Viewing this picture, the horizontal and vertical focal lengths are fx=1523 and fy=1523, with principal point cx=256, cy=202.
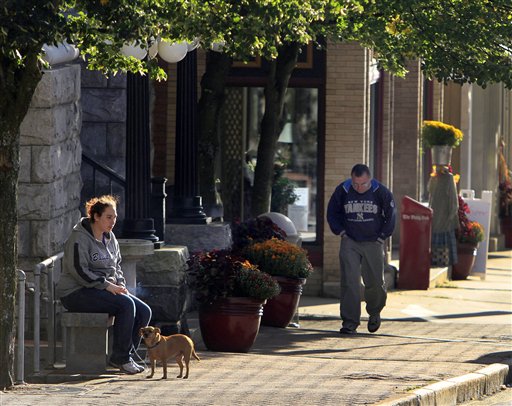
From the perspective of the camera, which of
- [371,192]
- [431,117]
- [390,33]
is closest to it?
[371,192]

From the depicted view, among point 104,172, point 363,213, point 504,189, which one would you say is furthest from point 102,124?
point 504,189

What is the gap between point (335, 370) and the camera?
12.0 meters

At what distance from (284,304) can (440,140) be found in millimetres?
9028

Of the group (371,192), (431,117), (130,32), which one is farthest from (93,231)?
(431,117)

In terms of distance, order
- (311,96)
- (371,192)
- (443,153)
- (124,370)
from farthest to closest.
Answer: (443,153), (311,96), (371,192), (124,370)

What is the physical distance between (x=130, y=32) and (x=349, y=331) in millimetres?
6159

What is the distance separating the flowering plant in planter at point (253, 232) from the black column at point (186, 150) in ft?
1.59

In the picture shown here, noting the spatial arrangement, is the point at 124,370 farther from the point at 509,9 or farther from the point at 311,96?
the point at 311,96

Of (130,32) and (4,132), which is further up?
(130,32)

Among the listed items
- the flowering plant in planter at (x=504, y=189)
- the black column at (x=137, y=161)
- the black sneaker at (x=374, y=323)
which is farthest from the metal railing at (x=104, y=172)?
the flowering plant in planter at (x=504, y=189)

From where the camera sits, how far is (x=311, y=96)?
67.4 feet

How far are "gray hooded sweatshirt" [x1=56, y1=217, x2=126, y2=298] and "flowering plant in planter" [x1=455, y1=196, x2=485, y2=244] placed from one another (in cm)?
1213

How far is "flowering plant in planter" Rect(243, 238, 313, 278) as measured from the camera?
14688 mm

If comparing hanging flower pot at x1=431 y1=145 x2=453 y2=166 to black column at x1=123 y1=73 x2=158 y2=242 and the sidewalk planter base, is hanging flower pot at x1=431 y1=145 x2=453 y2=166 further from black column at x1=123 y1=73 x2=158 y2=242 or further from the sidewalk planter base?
black column at x1=123 y1=73 x2=158 y2=242
